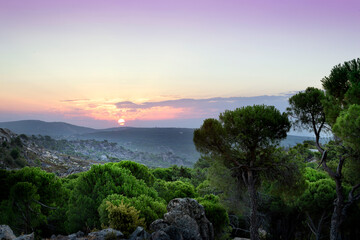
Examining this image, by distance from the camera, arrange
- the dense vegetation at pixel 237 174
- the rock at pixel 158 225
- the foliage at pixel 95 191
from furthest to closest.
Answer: the dense vegetation at pixel 237 174 → the foliage at pixel 95 191 → the rock at pixel 158 225

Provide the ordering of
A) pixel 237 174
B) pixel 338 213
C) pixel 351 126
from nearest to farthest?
pixel 351 126 < pixel 338 213 < pixel 237 174

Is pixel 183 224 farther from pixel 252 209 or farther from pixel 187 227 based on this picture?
pixel 252 209

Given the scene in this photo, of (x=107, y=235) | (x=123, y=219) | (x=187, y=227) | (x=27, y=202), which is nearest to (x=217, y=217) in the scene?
(x=187, y=227)

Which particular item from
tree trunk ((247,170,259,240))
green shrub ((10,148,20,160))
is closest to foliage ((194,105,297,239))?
tree trunk ((247,170,259,240))

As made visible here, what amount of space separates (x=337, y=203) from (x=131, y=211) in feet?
49.5

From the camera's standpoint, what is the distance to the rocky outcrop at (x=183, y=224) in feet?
38.7

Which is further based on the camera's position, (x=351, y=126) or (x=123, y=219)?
(x=351, y=126)

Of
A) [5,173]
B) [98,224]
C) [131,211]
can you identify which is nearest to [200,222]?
[131,211]

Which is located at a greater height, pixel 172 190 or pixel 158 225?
pixel 158 225

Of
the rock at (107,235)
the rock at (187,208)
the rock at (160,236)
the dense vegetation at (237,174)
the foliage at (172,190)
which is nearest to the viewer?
the rock at (160,236)

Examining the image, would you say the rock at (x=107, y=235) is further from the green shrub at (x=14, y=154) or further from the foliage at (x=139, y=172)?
the green shrub at (x=14, y=154)

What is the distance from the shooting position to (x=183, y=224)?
13109 mm

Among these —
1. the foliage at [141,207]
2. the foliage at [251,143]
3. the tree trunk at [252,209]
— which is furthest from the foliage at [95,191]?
the tree trunk at [252,209]

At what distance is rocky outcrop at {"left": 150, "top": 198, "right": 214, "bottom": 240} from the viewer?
11.8 metres
